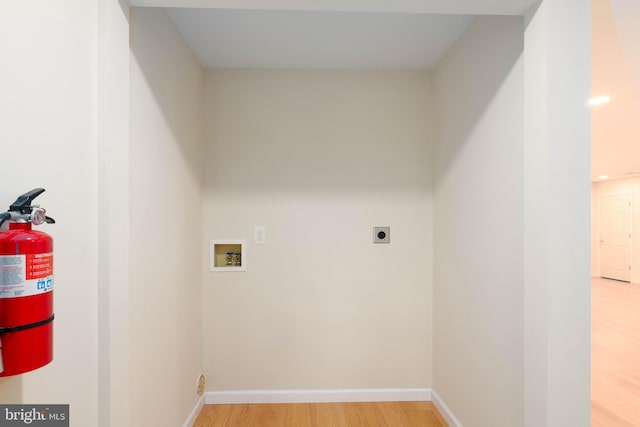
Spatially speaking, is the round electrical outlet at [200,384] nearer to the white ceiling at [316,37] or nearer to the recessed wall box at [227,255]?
the recessed wall box at [227,255]

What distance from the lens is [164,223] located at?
6.20 feet

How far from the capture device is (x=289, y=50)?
2400 mm

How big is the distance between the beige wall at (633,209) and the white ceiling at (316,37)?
834 cm

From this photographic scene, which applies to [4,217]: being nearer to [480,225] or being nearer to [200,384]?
[480,225]

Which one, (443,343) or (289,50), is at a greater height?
(289,50)

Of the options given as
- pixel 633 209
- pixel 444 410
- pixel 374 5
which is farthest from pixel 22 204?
pixel 633 209

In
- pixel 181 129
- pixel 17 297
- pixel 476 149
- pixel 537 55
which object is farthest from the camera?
pixel 181 129

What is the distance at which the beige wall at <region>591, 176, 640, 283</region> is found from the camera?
26.4 ft

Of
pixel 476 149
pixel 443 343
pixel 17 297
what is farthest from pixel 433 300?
pixel 17 297

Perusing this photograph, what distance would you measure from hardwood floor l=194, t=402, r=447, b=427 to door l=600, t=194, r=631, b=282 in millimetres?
8636

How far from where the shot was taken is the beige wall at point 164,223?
1.58 m

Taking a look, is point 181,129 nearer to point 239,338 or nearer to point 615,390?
point 239,338

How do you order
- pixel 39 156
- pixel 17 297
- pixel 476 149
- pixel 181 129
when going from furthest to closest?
1. pixel 181 129
2. pixel 476 149
3. pixel 39 156
4. pixel 17 297

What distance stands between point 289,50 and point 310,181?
0.94 m
